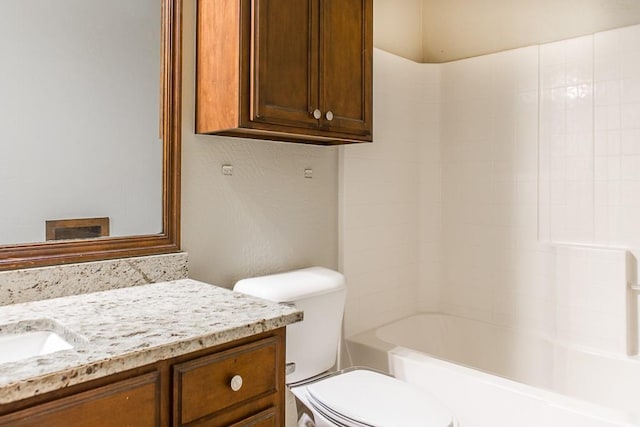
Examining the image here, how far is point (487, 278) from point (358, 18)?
5.34ft

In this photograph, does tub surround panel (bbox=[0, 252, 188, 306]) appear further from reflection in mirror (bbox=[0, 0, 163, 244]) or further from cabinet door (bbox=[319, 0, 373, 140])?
cabinet door (bbox=[319, 0, 373, 140])

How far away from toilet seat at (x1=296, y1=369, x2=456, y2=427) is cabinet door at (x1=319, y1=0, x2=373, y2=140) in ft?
3.08

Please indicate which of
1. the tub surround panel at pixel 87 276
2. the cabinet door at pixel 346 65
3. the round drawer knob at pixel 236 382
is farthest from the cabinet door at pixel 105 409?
the cabinet door at pixel 346 65

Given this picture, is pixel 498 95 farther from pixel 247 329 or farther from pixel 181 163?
pixel 247 329

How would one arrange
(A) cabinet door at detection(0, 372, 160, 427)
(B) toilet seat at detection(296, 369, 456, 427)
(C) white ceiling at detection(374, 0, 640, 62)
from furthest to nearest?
(C) white ceiling at detection(374, 0, 640, 62)
(B) toilet seat at detection(296, 369, 456, 427)
(A) cabinet door at detection(0, 372, 160, 427)

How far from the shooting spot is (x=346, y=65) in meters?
1.81

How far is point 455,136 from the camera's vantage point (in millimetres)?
2838

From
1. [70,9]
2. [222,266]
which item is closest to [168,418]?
[222,266]

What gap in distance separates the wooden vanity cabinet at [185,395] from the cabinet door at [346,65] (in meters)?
0.92

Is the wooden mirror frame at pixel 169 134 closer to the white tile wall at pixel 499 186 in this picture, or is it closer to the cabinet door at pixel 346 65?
the cabinet door at pixel 346 65

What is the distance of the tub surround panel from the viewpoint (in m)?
1.29

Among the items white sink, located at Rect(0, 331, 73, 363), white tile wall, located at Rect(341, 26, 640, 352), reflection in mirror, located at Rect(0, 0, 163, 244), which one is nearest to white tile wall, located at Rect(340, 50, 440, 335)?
→ white tile wall, located at Rect(341, 26, 640, 352)

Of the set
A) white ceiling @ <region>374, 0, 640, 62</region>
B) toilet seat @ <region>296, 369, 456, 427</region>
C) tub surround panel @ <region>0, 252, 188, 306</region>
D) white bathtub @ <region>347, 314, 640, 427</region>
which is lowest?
white bathtub @ <region>347, 314, 640, 427</region>

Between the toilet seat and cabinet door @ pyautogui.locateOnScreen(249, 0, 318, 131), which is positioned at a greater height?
cabinet door @ pyautogui.locateOnScreen(249, 0, 318, 131)
